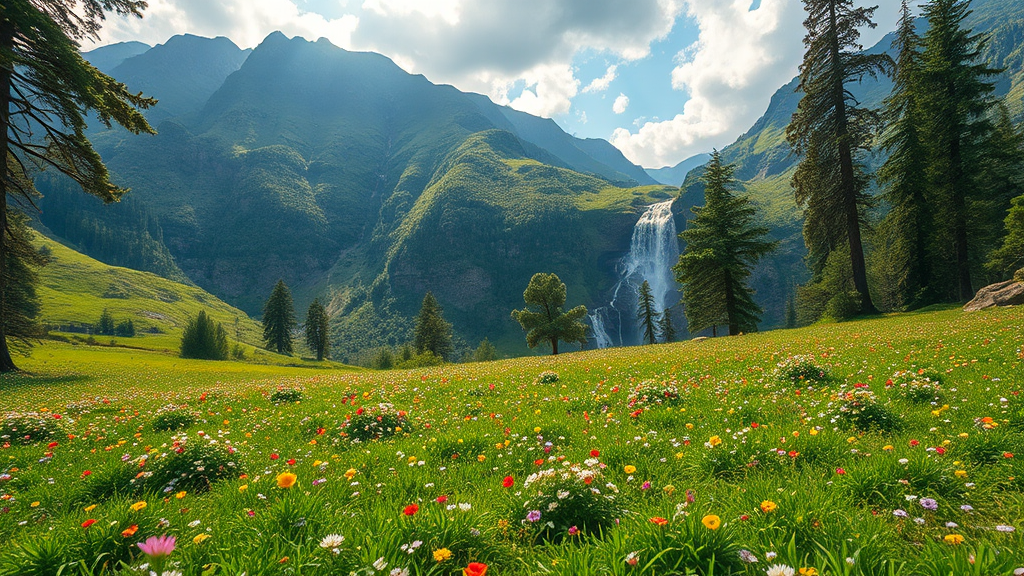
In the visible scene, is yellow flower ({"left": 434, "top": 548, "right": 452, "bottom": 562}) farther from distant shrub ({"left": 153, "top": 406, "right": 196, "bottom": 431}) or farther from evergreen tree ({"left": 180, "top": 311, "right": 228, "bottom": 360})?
evergreen tree ({"left": 180, "top": 311, "right": 228, "bottom": 360})

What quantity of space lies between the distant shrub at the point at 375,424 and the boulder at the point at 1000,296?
28.3m

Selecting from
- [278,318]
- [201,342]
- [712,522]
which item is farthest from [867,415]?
[278,318]

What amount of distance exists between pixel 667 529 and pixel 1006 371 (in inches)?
357

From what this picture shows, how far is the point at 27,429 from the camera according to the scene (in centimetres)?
682

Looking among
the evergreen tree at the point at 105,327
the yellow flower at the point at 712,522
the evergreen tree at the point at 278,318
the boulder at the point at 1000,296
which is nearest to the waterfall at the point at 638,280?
the evergreen tree at the point at 278,318

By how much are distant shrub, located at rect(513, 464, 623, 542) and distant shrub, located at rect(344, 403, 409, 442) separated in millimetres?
→ 3883

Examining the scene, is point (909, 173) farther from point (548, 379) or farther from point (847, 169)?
point (548, 379)

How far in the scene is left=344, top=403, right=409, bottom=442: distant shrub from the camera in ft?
20.6

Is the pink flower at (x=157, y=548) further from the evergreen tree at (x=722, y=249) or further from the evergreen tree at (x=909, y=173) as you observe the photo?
the evergreen tree at (x=909, y=173)

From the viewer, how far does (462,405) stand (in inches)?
344

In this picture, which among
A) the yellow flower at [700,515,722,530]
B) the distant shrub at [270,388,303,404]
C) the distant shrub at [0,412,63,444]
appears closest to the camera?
the yellow flower at [700,515,722,530]

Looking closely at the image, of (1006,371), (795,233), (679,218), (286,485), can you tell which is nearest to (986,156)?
(1006,371)

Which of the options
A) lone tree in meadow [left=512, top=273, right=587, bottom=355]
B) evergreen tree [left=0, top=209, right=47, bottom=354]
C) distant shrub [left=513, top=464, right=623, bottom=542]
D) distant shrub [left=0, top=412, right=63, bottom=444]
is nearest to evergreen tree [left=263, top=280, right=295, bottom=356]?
evergreen tree [left=0, top=209, right=47, bottom=354]

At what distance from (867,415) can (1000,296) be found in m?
24.2
